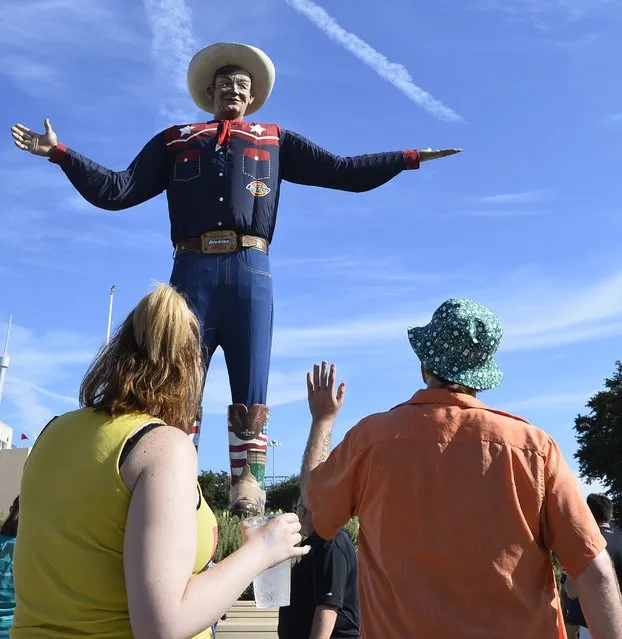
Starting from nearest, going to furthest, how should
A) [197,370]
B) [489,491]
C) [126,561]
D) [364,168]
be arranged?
1. [126,561]
2. [197,370]
3. [489,491]
4. [364,168]

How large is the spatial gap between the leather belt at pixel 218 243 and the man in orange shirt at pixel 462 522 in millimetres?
2584

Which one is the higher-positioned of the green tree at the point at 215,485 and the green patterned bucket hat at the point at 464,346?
the green tree at the point at 215,485

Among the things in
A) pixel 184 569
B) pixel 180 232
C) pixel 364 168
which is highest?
pixel 364 168

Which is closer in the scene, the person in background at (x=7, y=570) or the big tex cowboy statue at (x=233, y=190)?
the person in background at (x=7, y=570)

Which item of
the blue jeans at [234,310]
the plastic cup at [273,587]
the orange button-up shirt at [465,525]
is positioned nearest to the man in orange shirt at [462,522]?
the orange button-up shirt at [465,525]

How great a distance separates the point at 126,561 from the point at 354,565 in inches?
102

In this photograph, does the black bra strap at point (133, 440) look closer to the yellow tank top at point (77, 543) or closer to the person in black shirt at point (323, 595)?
the yellow tank top at point (77, 543)

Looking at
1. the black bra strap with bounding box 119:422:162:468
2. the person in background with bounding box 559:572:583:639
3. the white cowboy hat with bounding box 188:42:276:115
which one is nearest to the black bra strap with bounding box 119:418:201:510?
the black bra strap with bounding box 119:422:162:468

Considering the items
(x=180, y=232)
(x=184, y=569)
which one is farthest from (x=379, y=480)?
(x=180, y=232)

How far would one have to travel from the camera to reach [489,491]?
7.20 feet

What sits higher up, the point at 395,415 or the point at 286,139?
the point at 286,139

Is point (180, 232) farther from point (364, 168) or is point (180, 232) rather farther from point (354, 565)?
point (354, 565)

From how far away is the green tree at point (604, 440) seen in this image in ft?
107

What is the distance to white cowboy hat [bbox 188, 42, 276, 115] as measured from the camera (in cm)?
538
